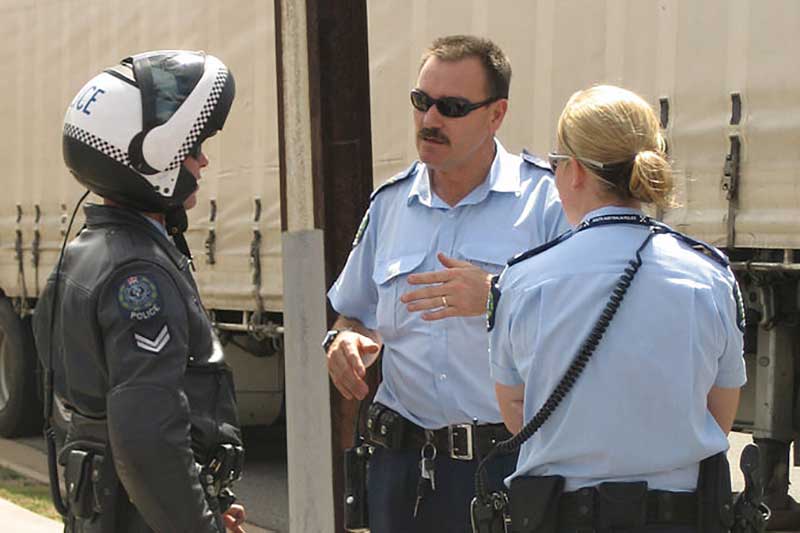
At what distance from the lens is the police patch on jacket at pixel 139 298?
9.78 feet

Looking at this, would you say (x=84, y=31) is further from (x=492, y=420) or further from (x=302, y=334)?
(x=492, y=420)

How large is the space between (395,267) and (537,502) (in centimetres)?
127

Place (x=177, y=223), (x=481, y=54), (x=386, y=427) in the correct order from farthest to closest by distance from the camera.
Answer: (x=481, y=54), (x=386, y=427), (x=177, y=223)

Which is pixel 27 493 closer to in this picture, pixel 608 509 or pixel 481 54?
pixel 481 54

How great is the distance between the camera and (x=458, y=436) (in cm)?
377

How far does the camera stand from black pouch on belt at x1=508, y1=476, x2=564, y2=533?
9.04 ft

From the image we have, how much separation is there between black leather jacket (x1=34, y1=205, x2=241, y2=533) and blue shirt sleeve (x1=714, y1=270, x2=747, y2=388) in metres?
1.07

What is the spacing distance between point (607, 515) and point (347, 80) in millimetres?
3139

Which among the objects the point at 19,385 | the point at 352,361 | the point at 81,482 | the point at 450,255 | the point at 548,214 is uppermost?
the point at 548,214

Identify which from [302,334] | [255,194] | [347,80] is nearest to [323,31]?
[347,80]

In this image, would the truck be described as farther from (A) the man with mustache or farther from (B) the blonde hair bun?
(B) the blonde hair bun

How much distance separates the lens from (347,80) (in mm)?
5562

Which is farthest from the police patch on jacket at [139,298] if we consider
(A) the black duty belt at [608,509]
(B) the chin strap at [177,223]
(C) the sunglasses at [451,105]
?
(C) the sunglasses at [451,105]

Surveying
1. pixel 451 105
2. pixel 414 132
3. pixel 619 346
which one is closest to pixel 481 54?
pixel 451 105
